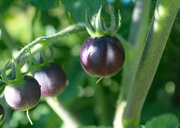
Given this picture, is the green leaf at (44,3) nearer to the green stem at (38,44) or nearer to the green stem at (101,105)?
the green stem at (38,44)

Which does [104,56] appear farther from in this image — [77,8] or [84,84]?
[84,84]

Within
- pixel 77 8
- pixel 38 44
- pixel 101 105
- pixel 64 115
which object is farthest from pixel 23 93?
pixel 101 105

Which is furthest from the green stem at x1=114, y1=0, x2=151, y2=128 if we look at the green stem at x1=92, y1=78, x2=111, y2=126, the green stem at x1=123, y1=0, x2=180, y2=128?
the green stem at x1=92, y1=78, x2=111, y2=126

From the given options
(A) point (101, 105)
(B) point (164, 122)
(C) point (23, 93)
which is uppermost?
(C) point (23, 93)

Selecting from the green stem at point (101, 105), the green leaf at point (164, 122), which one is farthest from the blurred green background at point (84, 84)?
the green leaf at point (164, 122)

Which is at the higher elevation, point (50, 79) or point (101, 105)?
point (50, 79)

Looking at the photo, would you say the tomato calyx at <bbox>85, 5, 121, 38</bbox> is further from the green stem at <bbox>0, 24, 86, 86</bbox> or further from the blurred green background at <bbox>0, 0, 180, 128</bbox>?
the blurred green background at <bbox>0, 0, 180, 128</bbox>
